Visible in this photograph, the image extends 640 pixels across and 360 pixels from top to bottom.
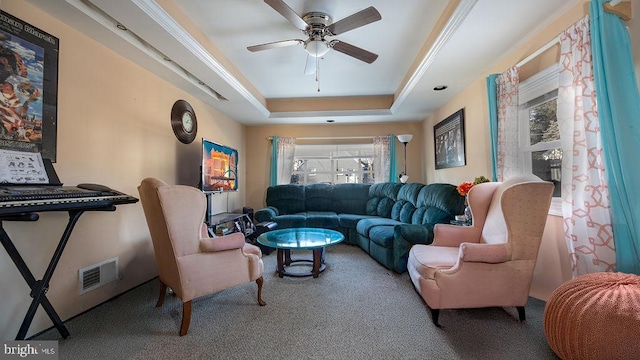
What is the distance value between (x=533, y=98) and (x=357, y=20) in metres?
1.80

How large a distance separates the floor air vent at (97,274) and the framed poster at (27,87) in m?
0.93

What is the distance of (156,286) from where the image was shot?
2.62 metres

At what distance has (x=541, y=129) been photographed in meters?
2.36

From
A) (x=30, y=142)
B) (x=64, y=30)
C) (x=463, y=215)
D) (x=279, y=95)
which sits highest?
(x=279, y=95)

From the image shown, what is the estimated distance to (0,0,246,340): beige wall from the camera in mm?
1745

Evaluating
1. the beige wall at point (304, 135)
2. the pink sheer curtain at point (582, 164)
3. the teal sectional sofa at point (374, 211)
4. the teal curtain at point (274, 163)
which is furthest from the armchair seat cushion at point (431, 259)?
the teal curtain at point (274, 163)

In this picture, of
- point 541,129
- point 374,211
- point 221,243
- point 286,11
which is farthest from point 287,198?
point 541,129

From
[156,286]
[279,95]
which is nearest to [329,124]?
[279,95]

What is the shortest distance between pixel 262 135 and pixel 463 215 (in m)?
4.05

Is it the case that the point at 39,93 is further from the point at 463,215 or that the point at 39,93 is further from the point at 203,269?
the point at 463,215

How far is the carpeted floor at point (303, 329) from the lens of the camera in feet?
5.11

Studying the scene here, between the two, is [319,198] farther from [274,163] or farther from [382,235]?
[382,235]

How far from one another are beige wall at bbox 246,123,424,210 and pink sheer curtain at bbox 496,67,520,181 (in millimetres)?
2574

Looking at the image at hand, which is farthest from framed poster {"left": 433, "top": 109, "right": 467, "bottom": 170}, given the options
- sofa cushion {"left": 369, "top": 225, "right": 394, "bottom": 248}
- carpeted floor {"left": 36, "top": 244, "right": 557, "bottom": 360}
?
carpeted floor {"left": 36, "top": 244, "right": 557, "bottom": 360}
